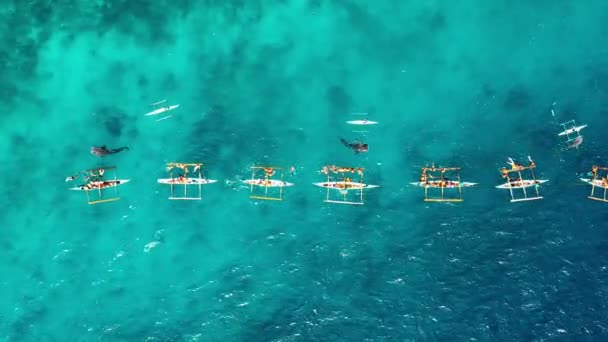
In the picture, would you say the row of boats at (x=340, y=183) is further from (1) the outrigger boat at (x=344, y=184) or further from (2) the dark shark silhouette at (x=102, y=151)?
(2) the dark shark silhouette at (x=102, y=151)

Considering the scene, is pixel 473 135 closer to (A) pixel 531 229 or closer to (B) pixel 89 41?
(A) pixel 531 229

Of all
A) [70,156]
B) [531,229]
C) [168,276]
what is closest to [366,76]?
[531,229]

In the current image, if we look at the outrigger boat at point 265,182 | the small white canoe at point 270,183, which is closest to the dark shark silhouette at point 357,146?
the outrigger boat at point 265,182

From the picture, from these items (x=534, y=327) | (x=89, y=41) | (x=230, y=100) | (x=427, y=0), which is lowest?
(x=534, y=327)

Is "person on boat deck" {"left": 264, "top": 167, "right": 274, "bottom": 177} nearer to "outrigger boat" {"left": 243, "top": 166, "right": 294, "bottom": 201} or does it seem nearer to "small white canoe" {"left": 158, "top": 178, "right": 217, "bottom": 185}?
"outrigger boat" {"left": 243, "top": 166, "right": 294, "bottom": 201}

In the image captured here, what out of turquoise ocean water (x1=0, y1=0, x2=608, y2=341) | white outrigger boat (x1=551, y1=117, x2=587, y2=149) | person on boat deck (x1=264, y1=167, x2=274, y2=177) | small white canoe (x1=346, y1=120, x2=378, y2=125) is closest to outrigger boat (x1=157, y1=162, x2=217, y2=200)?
turquoise ocean water (x1=0, y1=0, x2=608, y2=341)

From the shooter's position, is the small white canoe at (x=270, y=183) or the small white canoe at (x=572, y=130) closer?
the small white canoe at (x=572, y=130)
